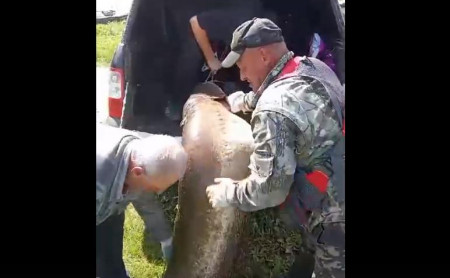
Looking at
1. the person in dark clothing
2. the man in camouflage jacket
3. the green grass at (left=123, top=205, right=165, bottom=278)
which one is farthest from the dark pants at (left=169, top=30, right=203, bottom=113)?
the green grass at (left=123, top=205, right=165, bottom=278)

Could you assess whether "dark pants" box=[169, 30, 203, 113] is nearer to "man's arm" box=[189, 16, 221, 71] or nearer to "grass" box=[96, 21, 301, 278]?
"man's arm" box=[189, 16, 221, 71]

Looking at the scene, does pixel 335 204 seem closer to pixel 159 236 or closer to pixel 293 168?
pixel 293 168

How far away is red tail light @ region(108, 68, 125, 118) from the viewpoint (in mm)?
2881

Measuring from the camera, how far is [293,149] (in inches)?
110

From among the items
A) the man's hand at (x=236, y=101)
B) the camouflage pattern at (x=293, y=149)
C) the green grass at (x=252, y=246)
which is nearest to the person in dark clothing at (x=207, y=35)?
the man's hand at (x=236, y=101)

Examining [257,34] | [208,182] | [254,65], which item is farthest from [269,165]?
[257,34]

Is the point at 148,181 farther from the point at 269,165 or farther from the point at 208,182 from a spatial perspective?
the point at 269,165

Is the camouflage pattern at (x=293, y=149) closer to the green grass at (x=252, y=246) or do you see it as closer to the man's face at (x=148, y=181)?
the green grass at (x=252, y=246)

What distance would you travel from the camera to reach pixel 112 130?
2.88m

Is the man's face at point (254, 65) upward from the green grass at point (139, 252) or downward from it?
upward

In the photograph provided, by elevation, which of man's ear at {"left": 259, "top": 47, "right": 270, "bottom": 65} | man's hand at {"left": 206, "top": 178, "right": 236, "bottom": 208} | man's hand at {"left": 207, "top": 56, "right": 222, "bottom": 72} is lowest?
man's hand at {"left": 206, "top": 178, "right": 236, "bottom": 208}

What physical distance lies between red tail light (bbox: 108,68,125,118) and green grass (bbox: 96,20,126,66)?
0.06 m

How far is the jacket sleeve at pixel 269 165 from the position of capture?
9.11 feet

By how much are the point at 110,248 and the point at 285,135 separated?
2.72 ft
